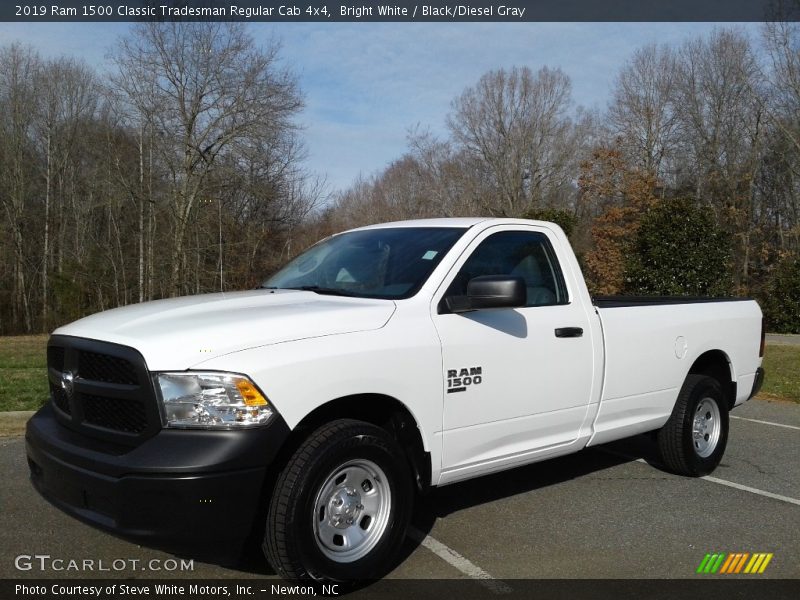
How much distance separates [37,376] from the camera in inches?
433

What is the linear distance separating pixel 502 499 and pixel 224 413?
272 centimetres

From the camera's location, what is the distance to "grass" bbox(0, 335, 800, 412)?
8.73 meters

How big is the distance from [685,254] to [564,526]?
16591 millimetres

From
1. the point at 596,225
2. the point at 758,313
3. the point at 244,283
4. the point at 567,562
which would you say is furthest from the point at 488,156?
the point at 567,562

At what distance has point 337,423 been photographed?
3631 millimetres

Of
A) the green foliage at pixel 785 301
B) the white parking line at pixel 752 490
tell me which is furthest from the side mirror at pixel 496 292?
the green foliage at pixel 785 301

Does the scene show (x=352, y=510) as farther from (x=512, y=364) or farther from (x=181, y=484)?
(x=512, y=364)

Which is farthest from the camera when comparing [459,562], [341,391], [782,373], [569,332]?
[782,373]

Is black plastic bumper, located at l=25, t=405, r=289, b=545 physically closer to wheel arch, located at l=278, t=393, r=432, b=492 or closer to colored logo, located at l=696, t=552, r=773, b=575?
wheel arch, located at l=278, t=393, r=432, b=492

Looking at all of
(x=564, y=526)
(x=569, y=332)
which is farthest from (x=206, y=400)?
(x=564, y=526)

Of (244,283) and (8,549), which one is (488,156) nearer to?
(244,283)

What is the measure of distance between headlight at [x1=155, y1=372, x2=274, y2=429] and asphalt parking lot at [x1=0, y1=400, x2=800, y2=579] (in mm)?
1118

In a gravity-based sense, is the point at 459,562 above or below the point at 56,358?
below

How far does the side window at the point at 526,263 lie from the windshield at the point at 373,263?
0.22 m
